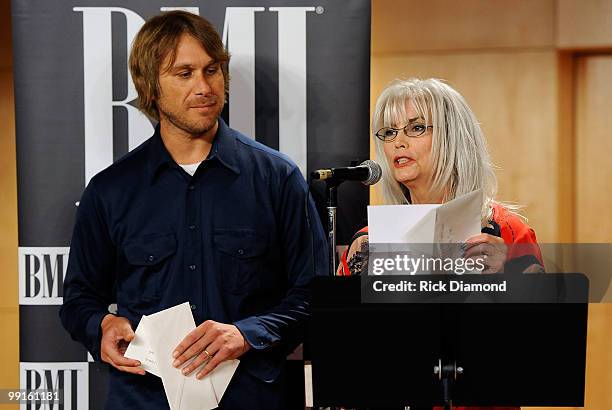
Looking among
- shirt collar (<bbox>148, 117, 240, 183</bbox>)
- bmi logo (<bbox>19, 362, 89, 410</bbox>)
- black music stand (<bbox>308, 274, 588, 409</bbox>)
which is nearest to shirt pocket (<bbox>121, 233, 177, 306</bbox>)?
shirt collar (<bbox>148, 117, 240, 183</bbox>)

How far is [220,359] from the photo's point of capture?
8.29ft

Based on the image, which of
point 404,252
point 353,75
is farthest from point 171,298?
point 353,75

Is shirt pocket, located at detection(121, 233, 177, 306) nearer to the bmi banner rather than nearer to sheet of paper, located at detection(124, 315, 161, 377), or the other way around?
sheet of paper, located at detection(124, 315, 161, 377)

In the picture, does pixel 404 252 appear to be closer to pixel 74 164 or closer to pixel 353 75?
pixel 353 75

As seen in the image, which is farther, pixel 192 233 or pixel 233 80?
pixel 233 80

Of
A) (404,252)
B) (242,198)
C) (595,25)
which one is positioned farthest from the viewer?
(595,25)

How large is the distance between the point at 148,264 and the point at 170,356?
31 centimetres

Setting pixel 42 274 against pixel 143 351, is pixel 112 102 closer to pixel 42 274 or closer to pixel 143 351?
pixel 42 274

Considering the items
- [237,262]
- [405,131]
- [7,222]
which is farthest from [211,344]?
[7,222]

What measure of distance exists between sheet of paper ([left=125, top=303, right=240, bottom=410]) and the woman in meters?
0.55

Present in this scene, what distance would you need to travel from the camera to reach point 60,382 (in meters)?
2.96

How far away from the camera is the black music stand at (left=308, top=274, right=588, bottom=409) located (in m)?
2.11

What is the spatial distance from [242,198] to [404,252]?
2.23 ft

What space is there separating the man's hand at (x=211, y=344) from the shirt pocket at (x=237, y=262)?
0.16 m
